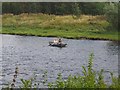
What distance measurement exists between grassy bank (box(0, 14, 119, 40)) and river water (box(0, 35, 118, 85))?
1520 centimetres

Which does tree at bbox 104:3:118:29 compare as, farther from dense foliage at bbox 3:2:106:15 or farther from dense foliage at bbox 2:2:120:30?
dense foliage at bbox 3:2:106:15

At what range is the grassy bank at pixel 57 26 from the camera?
291 ft

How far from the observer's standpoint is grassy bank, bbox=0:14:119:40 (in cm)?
8881

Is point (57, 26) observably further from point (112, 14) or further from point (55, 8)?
point (55, 8)

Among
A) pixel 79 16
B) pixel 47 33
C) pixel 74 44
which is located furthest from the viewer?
pixel 79 16

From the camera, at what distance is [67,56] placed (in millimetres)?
56375

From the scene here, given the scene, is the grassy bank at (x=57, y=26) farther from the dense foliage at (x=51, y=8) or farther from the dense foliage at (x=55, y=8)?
the dense foliage at (x=51, y=8)

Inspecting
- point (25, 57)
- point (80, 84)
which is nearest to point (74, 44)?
point (25, 57)

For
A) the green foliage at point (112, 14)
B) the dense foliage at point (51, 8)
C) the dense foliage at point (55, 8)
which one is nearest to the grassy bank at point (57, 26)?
the green foliage at point (112, 14)

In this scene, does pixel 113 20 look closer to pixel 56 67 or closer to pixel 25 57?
pixel 25 57

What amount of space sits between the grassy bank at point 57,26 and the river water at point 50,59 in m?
15.2

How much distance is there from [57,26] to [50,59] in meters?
47.8

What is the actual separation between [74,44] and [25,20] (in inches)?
1464

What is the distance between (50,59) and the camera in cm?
5266
